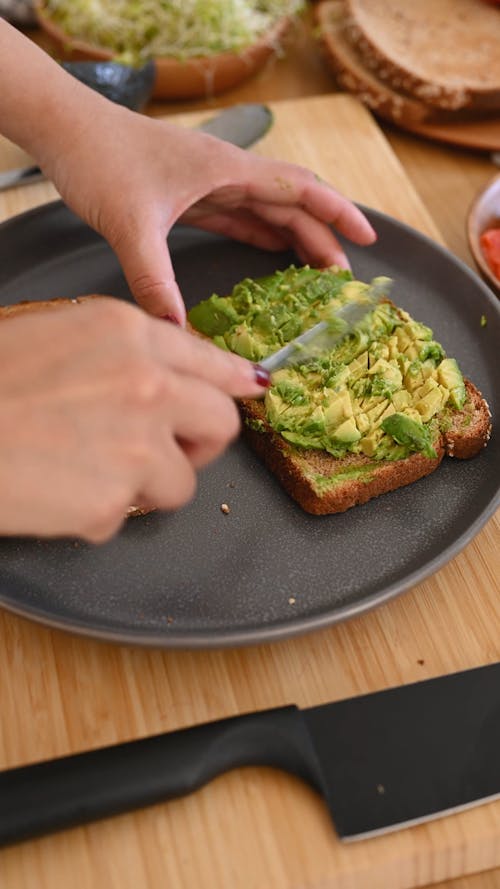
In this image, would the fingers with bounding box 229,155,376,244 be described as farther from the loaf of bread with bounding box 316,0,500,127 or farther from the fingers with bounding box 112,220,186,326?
the loaf of bread with bounding box 316,0,500,127

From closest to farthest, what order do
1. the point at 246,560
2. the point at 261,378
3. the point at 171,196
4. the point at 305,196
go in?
the point at 261,378, the point at 246,560, the point at 171,196, the point at 305,196

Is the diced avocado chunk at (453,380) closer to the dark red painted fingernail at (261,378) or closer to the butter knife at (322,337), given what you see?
the butter knife at (322,337)

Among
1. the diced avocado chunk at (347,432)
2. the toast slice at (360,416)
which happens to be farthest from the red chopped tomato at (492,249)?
the diced avocado chunk at (347,432)

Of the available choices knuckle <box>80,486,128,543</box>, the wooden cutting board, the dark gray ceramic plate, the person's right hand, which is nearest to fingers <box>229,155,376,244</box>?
the dark gray ceramic plate

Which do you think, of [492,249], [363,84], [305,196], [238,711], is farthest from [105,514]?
[363,84]

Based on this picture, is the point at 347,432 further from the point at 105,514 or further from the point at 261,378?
the point at 105,514

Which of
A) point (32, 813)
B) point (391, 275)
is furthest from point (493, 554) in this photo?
point (32, 813)

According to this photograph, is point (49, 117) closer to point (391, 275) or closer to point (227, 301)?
point (227, 301)
